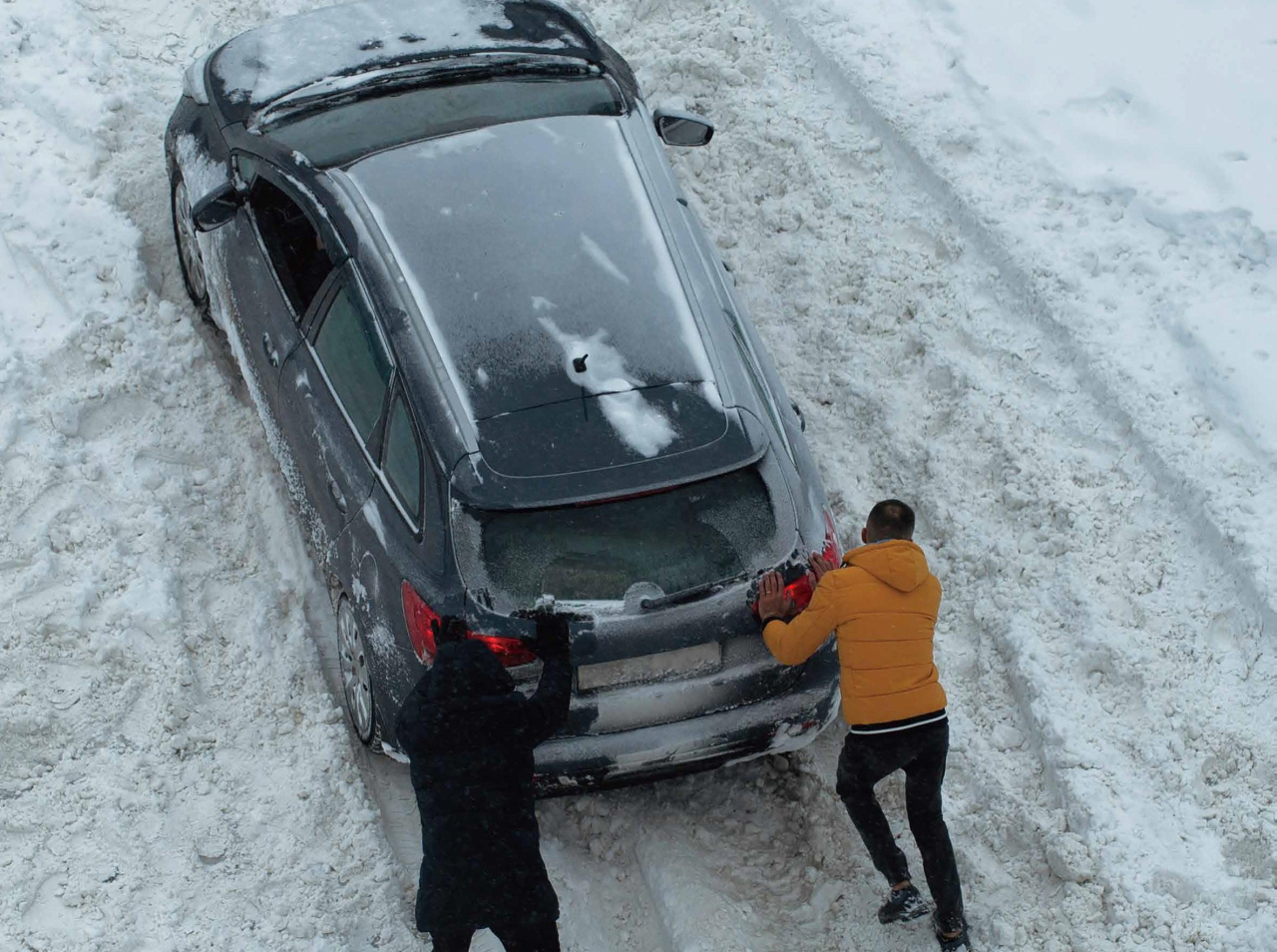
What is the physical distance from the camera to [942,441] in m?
6.56

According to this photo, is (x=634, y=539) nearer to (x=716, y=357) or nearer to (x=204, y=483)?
(x=716, y=357)

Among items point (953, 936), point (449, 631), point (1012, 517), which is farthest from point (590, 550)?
point (1012, 517)

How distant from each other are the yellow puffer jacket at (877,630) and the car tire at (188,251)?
12.0 feet

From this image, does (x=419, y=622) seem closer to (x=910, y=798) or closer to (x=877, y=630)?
(x=877, y=630)

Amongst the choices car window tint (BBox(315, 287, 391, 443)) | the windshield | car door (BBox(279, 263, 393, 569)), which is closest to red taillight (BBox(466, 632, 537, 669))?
car door (BBox(279, 263, 393, 569))

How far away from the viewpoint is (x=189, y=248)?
6.90 m

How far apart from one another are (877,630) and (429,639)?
157 cm

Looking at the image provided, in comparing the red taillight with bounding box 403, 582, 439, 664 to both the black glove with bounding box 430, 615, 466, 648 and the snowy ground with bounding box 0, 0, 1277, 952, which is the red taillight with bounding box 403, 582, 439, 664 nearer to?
the black glove with bounding box 430, 615, 466, 648

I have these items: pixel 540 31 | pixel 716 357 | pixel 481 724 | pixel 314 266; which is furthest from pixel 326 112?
pixel 481 724

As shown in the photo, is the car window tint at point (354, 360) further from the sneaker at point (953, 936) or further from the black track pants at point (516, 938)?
the sneaker at point (953, 936)

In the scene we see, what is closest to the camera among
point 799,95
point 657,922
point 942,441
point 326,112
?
point 657,922

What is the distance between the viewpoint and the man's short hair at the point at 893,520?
4781 millimetres

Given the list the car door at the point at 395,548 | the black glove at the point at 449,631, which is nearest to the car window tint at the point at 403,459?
the car door at the point at 395,548

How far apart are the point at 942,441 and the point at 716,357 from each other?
1793 mm
